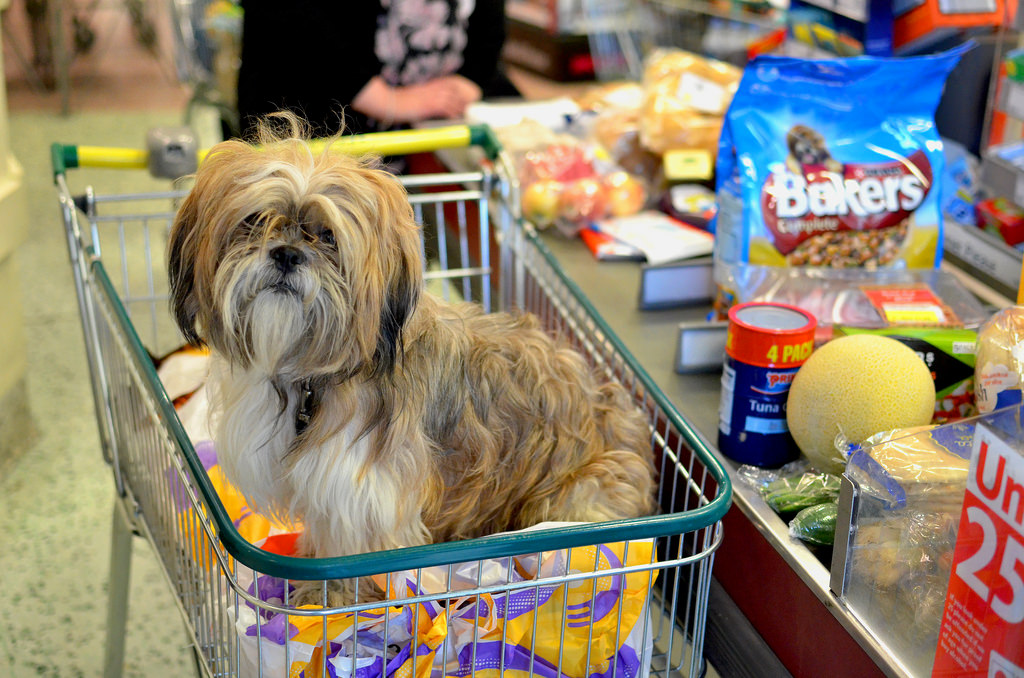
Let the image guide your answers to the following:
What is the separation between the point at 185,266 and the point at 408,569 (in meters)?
0.49

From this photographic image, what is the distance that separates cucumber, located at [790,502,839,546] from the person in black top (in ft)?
6.01

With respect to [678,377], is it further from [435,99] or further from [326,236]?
[435,99]

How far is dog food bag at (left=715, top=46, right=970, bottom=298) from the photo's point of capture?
173 cm

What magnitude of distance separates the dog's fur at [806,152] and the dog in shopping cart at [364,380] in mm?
559

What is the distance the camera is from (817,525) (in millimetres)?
1254

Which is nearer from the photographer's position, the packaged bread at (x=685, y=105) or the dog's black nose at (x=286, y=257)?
the dog's black nose at (x=286, y=257)

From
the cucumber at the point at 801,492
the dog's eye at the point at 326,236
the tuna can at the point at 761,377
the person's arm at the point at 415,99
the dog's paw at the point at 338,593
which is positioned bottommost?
the dog's paw at the point at 338,593

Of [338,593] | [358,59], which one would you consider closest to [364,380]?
[338,593]

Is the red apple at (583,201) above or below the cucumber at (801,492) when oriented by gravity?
above

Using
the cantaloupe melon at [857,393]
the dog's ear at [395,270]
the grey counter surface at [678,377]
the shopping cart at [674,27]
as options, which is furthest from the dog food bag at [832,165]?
the shopping cart at [674,27]

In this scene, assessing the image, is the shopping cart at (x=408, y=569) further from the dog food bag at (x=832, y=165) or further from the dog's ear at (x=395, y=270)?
the dog food bag at (x=832, y=165)

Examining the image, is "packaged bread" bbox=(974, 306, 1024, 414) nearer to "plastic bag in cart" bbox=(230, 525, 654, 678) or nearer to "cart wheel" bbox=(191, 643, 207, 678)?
"plastic bag in cart" bbox=(230, 525, 654, 678)

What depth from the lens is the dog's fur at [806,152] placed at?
5.72 ft

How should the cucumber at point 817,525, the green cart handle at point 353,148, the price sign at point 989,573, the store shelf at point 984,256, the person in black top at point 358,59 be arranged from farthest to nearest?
the person in black top at point 358,59 → the store shelf at point 984,256 → the green cart handle at point 353,148 → the cucumber at point 817,525 → the price sign at point 989,573
